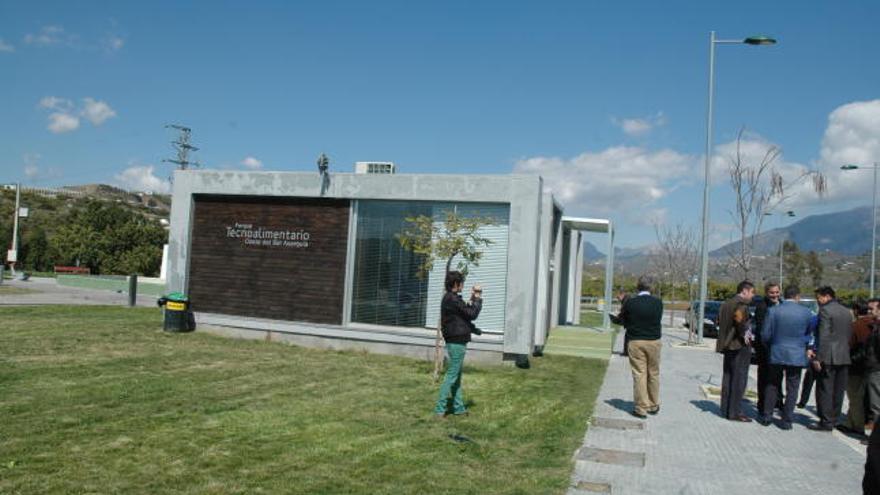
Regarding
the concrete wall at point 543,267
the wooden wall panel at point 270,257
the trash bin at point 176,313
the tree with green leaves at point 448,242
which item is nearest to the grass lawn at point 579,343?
the concrete wall at point 543,267

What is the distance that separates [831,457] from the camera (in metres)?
8.08

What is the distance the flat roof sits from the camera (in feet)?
71.3

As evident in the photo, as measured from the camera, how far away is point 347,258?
16266 mm

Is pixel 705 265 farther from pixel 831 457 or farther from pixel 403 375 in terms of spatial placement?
pixel 831 457

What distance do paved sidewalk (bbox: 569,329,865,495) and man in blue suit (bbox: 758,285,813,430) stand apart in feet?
1.14

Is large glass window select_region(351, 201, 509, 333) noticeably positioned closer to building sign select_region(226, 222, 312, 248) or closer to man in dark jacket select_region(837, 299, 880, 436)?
building sign select_region(226, 222, 312, 248)

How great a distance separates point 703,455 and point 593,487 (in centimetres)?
217

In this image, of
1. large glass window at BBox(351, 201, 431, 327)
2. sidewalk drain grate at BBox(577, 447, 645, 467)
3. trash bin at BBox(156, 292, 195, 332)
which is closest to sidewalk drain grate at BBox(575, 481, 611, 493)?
sidewalk drain grate at BBox(577, 447, 645, 467)

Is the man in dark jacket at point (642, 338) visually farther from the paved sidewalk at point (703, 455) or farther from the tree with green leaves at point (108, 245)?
the tree with green leaves at point (108, 245)

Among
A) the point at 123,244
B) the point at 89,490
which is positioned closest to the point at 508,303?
the point at 89,490

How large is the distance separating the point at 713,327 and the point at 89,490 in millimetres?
26322

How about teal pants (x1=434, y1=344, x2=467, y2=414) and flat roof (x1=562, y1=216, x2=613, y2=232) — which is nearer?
teal pants (x1=434, y1=344, x2=467, y2=414)

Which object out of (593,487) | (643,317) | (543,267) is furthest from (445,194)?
(593,487)

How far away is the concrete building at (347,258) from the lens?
15109 millimetres
